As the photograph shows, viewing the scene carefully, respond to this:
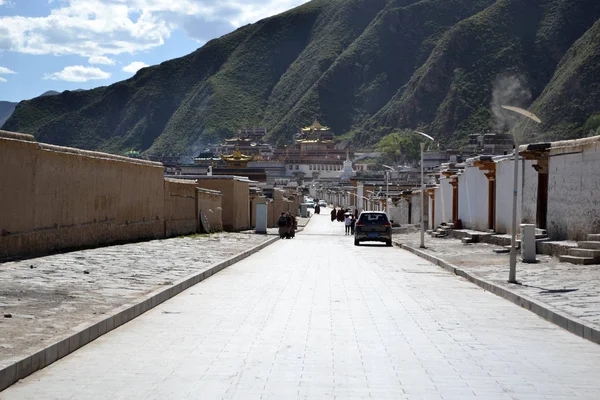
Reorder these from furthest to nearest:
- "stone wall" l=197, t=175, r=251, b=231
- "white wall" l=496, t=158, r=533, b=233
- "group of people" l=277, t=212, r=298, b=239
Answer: "stone wall" l=197, t=175, r=251, b=231 → "group of people" l=277, t=212, r=298, b=239 → "white wall" l=496, t=158, r=533, b=233

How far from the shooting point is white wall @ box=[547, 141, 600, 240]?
22219 mm

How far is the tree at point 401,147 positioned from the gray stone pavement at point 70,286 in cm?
17342

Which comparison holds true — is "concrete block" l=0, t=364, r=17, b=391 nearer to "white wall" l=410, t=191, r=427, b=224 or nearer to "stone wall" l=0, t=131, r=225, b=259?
"stone wall" l=0, t=131, r=225, b=259

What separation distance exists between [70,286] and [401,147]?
18484 centimetres

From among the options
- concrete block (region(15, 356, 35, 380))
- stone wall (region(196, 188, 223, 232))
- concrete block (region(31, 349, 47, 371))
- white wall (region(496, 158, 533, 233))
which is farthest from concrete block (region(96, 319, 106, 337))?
stone wall (region(196, 188, 223, 232))

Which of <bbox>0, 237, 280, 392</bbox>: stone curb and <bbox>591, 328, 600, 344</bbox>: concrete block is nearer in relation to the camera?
<bbox>0, 237, 280, 392</bbox>: stone curb

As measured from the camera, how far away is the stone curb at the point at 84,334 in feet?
24.8

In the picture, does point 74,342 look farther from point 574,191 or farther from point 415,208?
point 415,208

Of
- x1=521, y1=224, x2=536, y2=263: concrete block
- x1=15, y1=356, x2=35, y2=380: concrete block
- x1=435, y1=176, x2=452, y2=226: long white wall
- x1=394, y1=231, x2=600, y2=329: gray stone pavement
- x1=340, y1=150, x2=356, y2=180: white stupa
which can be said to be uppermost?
x1=340, y1=150, x2=356, y2=180: white stupa

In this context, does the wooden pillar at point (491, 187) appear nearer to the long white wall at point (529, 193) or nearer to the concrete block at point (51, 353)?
the long white wall at point (529, 193)

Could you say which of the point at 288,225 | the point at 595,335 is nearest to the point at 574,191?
the point at 595,335

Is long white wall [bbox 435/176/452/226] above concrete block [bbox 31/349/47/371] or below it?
above

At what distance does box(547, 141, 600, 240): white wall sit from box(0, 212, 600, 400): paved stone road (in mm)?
8107

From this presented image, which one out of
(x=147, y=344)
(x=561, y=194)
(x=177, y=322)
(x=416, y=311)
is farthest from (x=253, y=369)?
(x=561, y=194)
